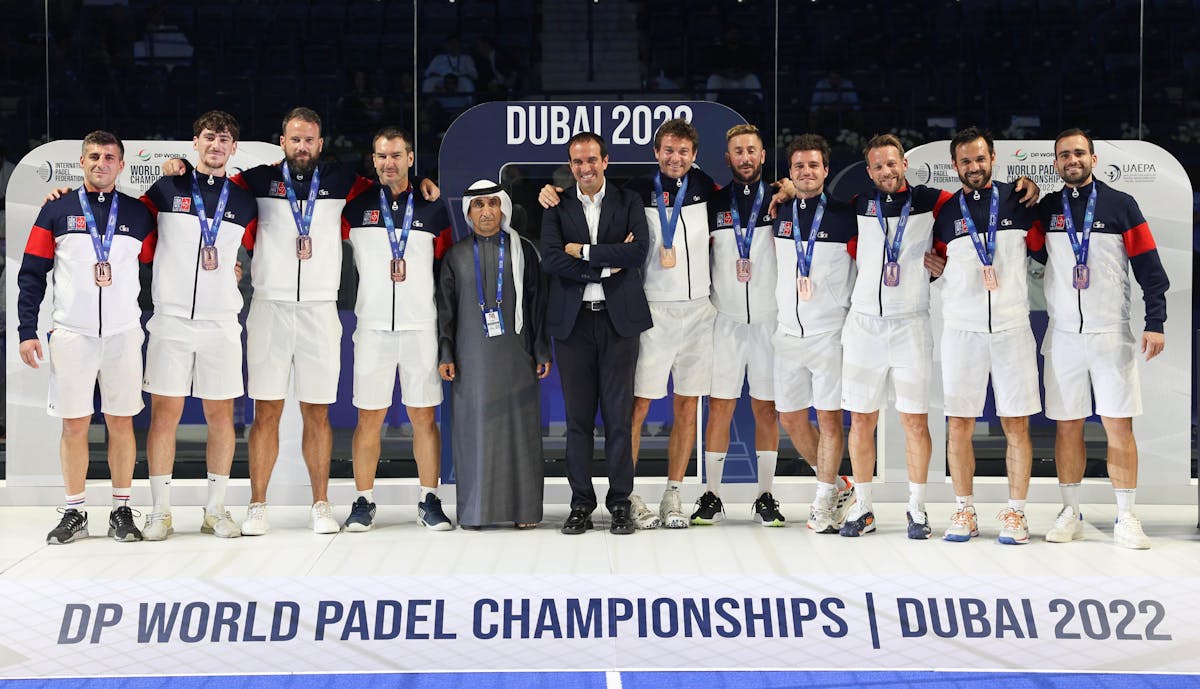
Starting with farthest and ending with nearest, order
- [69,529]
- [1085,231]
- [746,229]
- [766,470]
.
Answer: [766,470], [746,229], [69,529], [1085,231]

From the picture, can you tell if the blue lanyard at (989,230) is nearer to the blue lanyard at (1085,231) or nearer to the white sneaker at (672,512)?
the blue lanyard at (1085,231)

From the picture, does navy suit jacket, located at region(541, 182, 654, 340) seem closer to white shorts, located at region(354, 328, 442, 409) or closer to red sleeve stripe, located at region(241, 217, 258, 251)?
white shorts, located at region(354, 328, 442, 409)

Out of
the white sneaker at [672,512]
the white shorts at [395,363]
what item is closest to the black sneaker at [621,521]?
the white sneaker at [672,512]

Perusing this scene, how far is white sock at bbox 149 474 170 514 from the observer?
16.2 feet

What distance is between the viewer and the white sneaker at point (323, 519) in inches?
198

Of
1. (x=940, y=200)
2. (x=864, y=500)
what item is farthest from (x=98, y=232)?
(x=940, y=200)

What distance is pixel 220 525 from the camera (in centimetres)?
493

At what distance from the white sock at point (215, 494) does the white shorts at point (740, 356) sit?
1958 mm

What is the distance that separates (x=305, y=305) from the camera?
16.1 ft

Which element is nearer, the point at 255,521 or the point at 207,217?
the point at 207,217

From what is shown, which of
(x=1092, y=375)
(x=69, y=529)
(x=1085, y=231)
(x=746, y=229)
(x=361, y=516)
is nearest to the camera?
(x=1085, y=231)

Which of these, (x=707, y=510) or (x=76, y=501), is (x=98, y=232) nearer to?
(x=76, y=501)

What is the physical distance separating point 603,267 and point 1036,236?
1.62m

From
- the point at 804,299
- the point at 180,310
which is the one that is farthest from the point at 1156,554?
the point at 180,310
